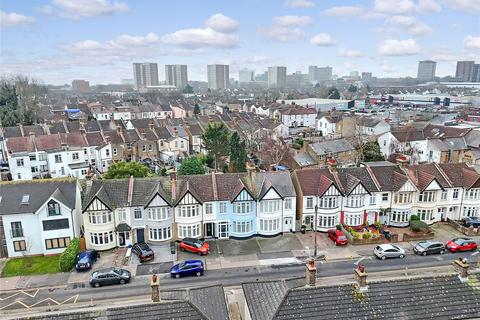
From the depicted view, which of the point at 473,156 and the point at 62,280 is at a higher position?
the point at 473,156

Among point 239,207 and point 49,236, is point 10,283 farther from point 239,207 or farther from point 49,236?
point 239,207

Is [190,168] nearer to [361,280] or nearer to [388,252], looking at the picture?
[388,252]

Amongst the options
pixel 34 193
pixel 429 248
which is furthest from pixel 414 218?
pixel 34 193

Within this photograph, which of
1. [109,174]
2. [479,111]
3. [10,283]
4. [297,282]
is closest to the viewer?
[297,282]

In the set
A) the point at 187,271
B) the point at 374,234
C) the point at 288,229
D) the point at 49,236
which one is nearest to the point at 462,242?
the point at 374,234

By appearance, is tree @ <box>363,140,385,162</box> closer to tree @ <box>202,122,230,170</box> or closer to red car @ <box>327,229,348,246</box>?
tree @ <box>202,122,230,170</box>

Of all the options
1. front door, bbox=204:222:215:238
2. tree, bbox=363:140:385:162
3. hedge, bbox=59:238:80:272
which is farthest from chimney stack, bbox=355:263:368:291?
tree, bbox=363:140:385:162
